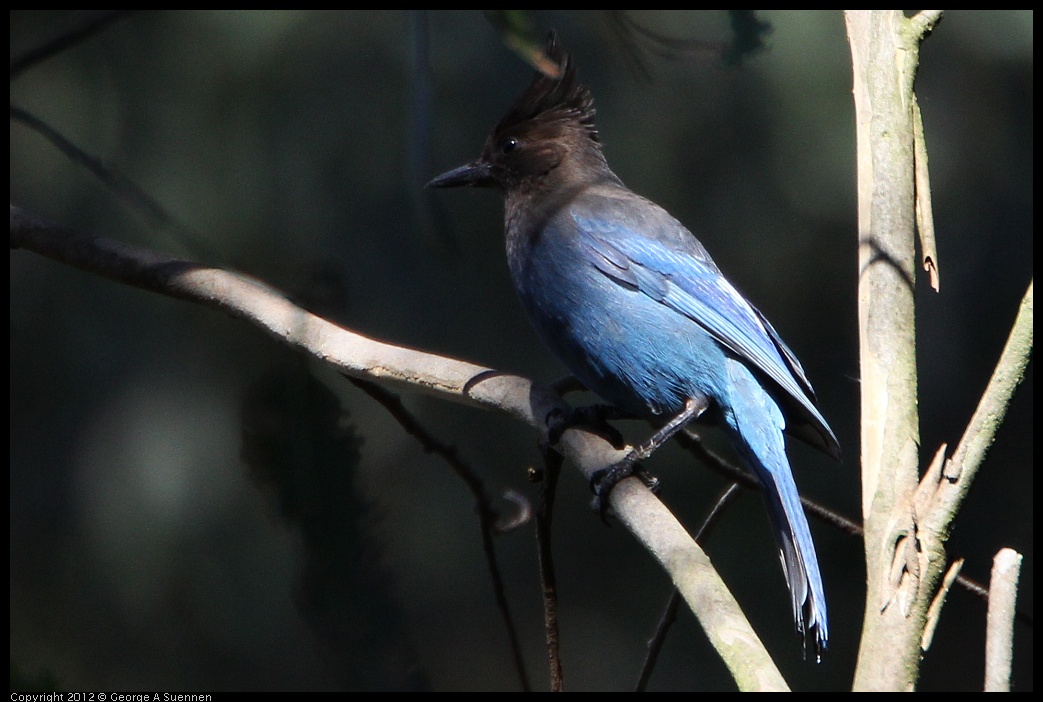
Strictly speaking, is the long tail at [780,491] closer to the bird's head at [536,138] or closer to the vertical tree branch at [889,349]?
the vertical tree branch at [889,349]

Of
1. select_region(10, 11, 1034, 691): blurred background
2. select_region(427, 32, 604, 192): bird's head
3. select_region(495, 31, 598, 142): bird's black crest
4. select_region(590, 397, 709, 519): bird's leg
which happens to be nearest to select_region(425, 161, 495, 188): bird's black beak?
select_region(427, 32, 604, 192): bird's head

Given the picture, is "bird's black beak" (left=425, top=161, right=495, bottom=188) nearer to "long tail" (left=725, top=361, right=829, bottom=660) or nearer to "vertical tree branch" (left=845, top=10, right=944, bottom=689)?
"long tail" (left=725, top=361, right=829, bottom=660)

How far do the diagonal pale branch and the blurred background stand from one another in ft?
6.57

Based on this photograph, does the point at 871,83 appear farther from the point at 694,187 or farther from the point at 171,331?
the point at 171,331

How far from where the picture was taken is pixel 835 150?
5.43 m

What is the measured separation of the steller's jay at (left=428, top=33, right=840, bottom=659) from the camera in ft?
9.70

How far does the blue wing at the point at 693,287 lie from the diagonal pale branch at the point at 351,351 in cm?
73

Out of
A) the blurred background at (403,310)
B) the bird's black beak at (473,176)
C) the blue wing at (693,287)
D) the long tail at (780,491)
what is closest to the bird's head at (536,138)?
the bird's black beak at (473,176)

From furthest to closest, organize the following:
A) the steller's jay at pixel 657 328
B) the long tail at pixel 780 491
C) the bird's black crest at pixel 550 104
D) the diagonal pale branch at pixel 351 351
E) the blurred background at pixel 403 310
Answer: the blurred background at pixel 403 310 → the bird's black crest at pixel 550 104 → the steller's jay at pixel 657 328 → the long tail at pixel 780 491 → the diagonal pale branch at pixel 351 351

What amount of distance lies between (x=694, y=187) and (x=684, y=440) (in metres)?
2.85

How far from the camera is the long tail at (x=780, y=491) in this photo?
8.62 feet

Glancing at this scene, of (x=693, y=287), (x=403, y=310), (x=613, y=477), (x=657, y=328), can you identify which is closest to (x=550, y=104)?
(x=693, y=287)
